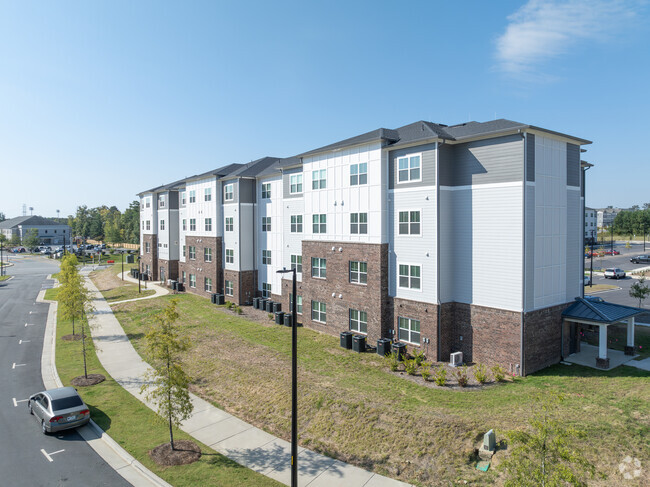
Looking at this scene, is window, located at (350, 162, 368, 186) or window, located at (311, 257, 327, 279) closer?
window, located at (350, 162, 368, 186)

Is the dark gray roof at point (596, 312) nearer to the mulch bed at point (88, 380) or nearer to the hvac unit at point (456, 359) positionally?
the hvac unit at point (456, 359)

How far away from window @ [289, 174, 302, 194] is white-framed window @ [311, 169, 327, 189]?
400 cm

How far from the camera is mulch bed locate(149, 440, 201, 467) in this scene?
46.3 ft

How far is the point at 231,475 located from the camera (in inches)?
524

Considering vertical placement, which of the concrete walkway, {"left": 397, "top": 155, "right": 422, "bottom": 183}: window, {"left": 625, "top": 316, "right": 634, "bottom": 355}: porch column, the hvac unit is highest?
{"left": 397, "top": 155, "right": 422, "bottom": 183}: window

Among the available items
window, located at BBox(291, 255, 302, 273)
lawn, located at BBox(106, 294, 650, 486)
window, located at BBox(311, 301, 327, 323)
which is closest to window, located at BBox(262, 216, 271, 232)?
window, located at BBox(291, 255, 302, 273)

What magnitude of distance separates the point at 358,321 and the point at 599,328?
Answer: 13.3m

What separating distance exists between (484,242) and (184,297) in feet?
110

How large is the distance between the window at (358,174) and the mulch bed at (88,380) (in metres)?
18.5

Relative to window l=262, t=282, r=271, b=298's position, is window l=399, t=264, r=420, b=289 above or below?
above

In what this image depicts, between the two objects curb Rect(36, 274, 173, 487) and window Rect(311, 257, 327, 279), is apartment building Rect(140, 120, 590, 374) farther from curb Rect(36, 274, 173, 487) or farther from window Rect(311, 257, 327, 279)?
curb Rect(36, 274, 173, 487)

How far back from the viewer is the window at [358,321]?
84.0 feet

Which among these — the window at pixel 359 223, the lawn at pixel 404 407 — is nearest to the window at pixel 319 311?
the lawn at pixel 404 407

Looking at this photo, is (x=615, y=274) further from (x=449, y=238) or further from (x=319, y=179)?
(x=319, y=179)
